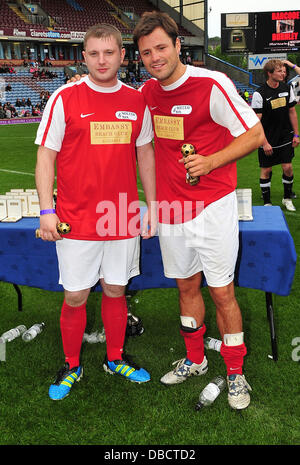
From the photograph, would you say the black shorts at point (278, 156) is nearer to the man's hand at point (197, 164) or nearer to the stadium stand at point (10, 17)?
the man's hand at point (197, 164)

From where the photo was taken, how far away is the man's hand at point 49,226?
2367 millimetres

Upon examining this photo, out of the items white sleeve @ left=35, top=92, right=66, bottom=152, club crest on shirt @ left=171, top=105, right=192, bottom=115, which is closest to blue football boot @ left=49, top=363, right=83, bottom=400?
white sleeve @ left=35, top=92, right=66, bottom=152

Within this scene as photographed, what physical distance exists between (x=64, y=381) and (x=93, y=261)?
841mm

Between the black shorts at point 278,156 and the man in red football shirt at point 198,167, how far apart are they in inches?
165

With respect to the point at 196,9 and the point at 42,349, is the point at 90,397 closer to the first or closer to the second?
the point at 42,349

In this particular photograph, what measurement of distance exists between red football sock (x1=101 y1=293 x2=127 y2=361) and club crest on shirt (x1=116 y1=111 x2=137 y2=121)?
1.11 m

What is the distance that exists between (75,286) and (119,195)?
0.59 m

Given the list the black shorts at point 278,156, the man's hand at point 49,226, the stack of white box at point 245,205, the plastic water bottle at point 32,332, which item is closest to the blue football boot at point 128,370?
the plastic water bottle at point 32,332

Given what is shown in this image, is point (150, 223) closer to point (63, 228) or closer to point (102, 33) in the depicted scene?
point (63, 228)

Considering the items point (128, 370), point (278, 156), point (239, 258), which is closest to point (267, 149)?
point (278, 156)

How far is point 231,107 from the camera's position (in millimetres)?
2156

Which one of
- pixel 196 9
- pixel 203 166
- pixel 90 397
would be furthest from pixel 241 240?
pixel 196 9

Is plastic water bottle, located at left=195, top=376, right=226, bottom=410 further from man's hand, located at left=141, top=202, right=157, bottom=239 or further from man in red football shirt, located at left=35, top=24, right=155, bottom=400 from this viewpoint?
man's hand, located at left=141, top=202, right=157, bottom=239

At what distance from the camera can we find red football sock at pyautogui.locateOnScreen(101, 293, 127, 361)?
9.03 feet
